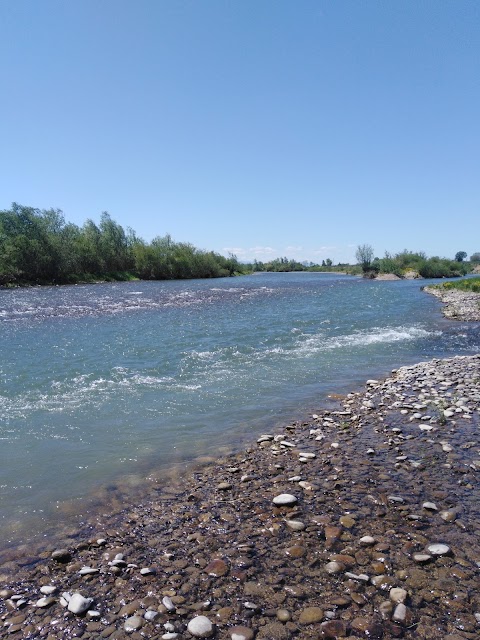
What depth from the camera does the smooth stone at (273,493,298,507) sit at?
6205mm

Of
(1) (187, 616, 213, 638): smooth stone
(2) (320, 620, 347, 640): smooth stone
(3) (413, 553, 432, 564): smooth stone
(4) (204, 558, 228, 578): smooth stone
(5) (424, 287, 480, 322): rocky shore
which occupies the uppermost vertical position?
(5) (424, 287, 480, 322): rocky shore

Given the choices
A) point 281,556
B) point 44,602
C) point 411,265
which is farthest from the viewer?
point 411,265

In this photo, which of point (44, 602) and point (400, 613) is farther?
point (44, 602)

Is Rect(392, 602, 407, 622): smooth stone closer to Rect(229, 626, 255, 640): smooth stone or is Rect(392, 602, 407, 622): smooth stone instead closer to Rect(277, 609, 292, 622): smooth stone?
Rect(277, 609, 292, 622): smooth stone

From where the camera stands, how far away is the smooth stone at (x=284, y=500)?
621 cm

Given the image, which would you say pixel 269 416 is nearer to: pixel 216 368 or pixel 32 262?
pixel 216 368

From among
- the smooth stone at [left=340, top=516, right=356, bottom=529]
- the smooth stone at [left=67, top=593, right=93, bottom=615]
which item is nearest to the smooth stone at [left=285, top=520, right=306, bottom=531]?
the smooth stone at [left=340, top=516, right=356, bottom=529]

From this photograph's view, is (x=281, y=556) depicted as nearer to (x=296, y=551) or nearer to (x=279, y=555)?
(x=279, y=555)

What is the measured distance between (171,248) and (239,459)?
363 ft

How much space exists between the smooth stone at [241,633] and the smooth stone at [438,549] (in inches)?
98.7

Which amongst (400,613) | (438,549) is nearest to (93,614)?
(400,613)

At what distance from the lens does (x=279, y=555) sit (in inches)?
201

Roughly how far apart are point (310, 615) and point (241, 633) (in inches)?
29.0

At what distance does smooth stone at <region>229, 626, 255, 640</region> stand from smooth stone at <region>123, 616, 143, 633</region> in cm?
94
